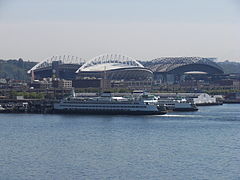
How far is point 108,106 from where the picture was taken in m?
40.1

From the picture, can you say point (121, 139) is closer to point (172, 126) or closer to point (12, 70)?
point (172, 126)

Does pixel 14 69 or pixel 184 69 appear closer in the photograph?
pixel 184 69

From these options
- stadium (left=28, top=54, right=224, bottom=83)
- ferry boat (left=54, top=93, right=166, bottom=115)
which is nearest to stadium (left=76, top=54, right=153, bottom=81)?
stadium (left=28, top=54, right=224, bottom=83)

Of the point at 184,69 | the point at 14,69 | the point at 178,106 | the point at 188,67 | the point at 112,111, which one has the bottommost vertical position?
the point at 112,111

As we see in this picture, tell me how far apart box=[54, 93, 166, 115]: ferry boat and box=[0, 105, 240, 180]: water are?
21.7 feet

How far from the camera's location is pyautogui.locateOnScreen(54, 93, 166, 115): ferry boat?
3934 cm

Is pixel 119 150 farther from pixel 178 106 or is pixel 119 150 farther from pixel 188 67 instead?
pixel 188 67

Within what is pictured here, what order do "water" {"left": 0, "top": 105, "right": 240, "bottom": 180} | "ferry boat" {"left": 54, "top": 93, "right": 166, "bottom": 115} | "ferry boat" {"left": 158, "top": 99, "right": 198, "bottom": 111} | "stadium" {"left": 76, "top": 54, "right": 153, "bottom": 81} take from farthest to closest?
"stadium" {"left": 76, "top": 54, "right": 153, "bottom": 81} < "ferry boat" {"left": 158, "top": 99, "right": 198, "bottom": 111} < "ferry boat" {"left": 54, "top": 93, "right": 166, "bottom": 115} < "water" {"left": 0, "top": 105, "right": 240, "bottom": 180}

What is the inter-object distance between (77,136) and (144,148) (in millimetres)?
4051

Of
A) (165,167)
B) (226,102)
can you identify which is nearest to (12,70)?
(226,102)

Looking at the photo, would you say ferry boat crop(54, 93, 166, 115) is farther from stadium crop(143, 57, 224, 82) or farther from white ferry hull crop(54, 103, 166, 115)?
stadium crop(143, 57, 224, 82)

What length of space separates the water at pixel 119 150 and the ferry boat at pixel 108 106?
21.7 ft

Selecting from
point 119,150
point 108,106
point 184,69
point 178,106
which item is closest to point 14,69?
point 184,69

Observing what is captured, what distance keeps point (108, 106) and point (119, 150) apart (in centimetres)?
1809
